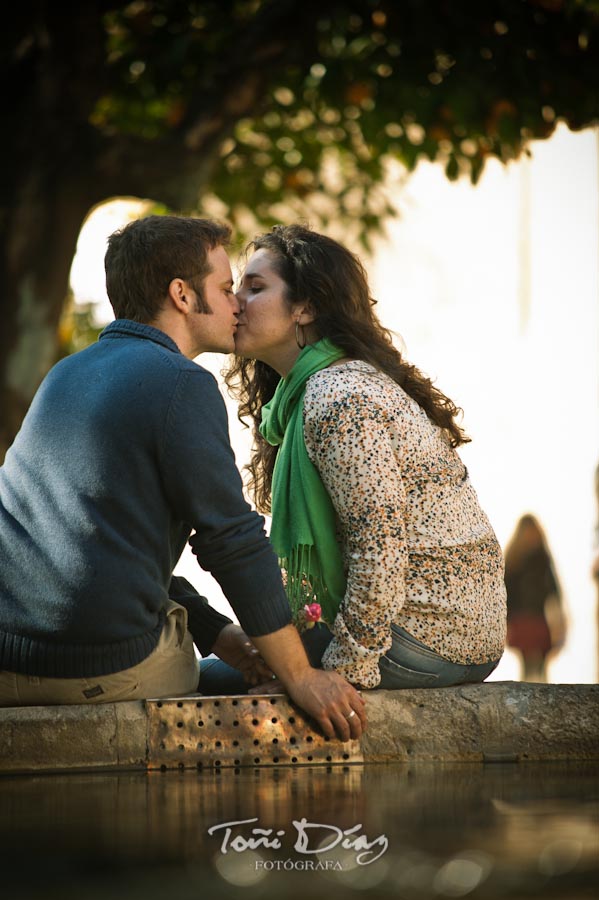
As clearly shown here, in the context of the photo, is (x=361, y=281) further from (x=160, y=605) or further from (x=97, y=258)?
(x=97, y=258)

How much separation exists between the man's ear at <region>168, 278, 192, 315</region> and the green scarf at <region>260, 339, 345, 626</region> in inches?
13.8

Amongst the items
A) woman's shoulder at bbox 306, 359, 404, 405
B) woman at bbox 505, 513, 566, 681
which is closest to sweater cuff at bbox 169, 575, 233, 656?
woman's shoulder at bbox 306, 359, 404, 405

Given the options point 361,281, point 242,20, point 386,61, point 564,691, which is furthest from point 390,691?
point 242,20

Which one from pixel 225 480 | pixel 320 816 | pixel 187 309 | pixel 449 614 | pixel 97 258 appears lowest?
pixel 320 816

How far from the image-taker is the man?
9.58 feet

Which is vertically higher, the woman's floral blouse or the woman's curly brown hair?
the woman's curly brown hair

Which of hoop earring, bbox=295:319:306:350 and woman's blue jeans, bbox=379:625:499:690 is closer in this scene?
woman's blue jeans, bbox=379:625:499:690

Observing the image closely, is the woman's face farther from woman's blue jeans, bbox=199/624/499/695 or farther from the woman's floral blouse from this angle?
woman's blue jeans, bbox=199/624/499/695

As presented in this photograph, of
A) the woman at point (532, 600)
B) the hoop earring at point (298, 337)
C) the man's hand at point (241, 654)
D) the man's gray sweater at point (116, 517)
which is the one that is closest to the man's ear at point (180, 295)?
Answer: the man's gray sweater at point (116, 517)

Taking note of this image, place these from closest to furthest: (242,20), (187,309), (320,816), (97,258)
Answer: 1. (320,816)
2. (187,309)
3. (242,20)
4. (97,258)

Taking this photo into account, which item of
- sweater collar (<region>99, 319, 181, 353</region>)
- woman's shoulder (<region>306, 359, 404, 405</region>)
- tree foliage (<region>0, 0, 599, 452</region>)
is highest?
tree foliage (<region>0, 0, 599, 452</region>)

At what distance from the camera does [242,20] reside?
7520 millimetres

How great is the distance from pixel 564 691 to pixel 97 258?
6350 millimetres
